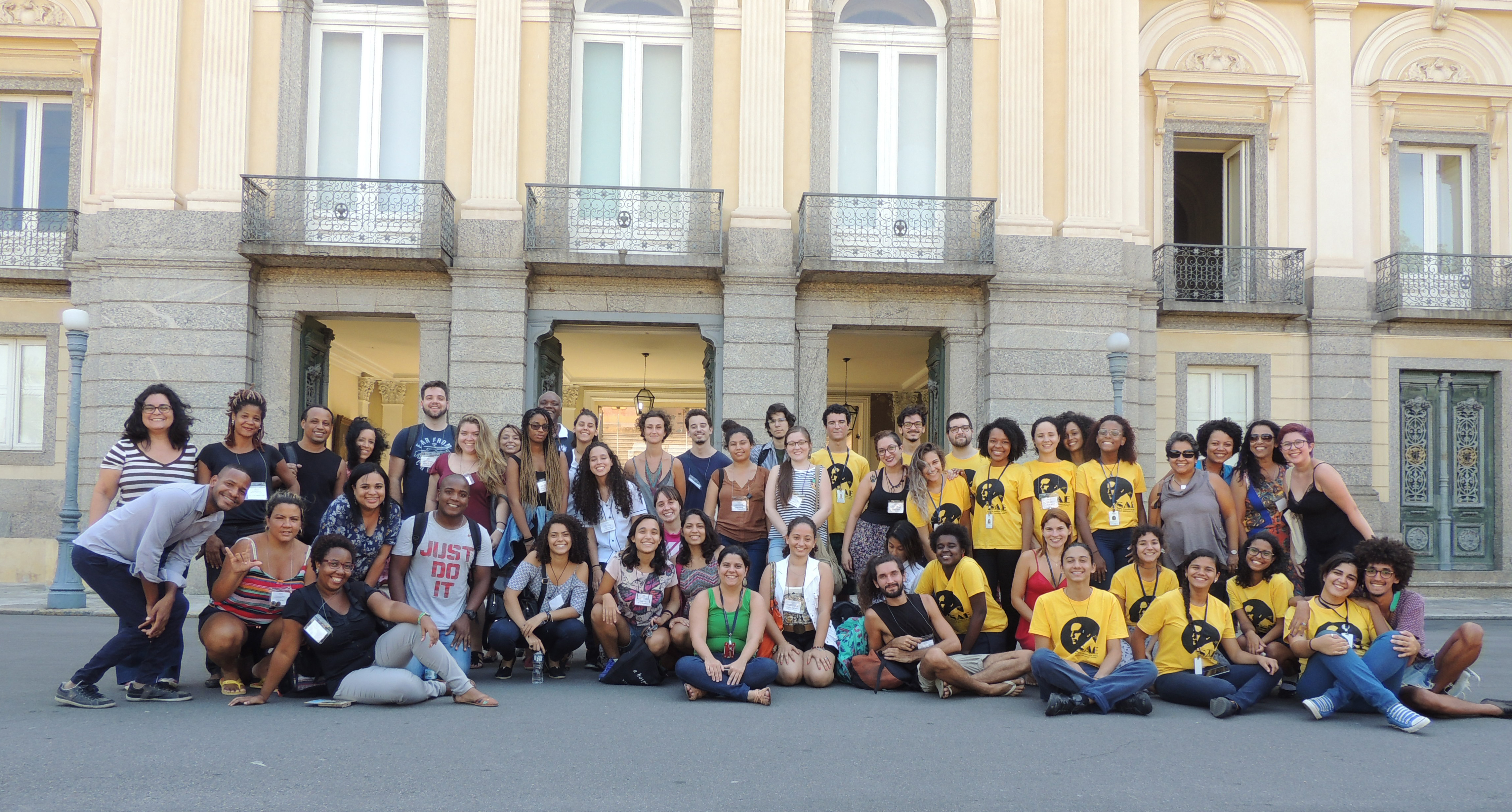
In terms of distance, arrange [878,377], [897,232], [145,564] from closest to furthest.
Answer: [145,564]
[897,232]
[878,377]

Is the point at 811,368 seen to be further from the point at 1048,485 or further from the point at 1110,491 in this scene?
the point at 1110,491

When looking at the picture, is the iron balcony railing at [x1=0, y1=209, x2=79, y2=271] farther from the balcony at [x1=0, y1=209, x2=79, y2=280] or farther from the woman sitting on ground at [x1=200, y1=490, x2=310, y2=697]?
the woman sitting on ground at [x1=200, y1=490, x2=310, y2=697]

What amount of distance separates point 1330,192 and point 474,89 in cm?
1290

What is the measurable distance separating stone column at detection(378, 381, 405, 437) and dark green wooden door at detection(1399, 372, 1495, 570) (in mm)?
18685

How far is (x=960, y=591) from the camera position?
7.83 m

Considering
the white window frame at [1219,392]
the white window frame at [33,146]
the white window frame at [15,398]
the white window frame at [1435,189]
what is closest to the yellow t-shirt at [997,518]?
the white window frame at [1219,392]

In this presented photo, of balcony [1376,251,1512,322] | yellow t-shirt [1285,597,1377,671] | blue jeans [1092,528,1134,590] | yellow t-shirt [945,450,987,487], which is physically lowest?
yellow t-shirt [1285,597,1377,671]

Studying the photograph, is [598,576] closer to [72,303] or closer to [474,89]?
[474,89]

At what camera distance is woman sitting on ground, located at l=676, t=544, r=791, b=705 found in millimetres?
7090

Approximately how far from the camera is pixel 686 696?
23.8 ft

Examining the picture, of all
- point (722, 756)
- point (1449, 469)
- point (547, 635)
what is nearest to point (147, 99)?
point (547, 635)

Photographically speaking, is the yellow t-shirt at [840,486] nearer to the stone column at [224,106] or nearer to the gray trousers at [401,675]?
the gray trousers at [401,675]

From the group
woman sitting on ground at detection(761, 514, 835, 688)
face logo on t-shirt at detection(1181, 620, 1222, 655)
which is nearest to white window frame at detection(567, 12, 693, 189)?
woman sitting on ground at detection(761, 514, 835, 688)

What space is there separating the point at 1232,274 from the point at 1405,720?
11.9 meters
